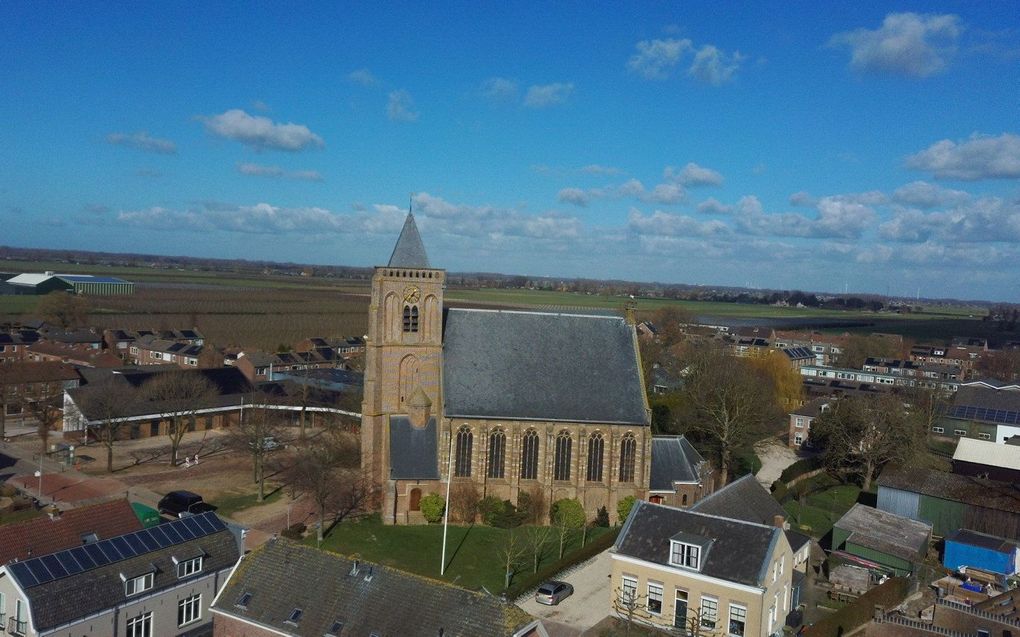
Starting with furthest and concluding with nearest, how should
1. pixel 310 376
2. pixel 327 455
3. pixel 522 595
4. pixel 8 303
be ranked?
pixel 8 303 < pixel 310 376 < pixel 327 455 < pixel 522 595

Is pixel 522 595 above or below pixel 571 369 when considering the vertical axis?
below

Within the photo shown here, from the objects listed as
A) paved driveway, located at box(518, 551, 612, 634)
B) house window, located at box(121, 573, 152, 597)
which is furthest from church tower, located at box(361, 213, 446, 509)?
house window, located at box(121, 573, 152, 597)

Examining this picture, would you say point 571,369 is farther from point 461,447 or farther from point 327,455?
point 327,455

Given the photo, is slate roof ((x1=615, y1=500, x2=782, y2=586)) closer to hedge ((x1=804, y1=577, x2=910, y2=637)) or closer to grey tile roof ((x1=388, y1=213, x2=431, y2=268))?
hedge ((x1=804, y1=577, x2=910, y2=637))

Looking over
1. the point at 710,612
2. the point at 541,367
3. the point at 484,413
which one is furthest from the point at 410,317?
the point at 710,612

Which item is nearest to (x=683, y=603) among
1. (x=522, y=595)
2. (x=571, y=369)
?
(x=522, y=595)

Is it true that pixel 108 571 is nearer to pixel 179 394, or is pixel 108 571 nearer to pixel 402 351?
pixel 402 351

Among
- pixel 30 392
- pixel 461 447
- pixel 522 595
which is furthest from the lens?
pixel 30 392
